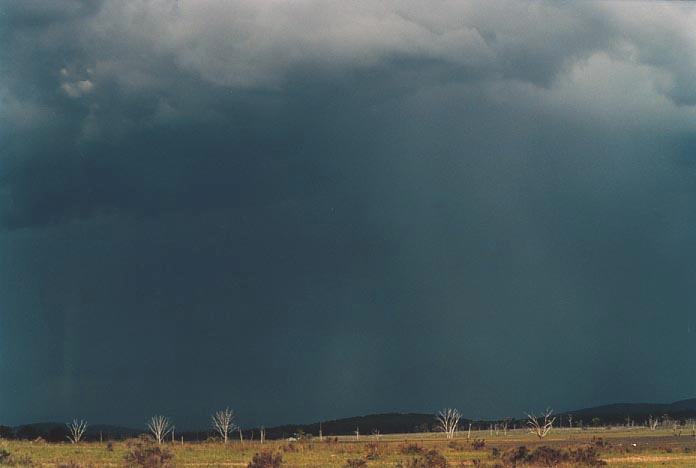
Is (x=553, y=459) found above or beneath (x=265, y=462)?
beneath

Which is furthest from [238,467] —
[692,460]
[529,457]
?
[692,460]

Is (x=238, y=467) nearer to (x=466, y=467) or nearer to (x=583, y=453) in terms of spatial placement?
(x=466, y=467)

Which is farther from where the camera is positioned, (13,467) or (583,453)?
(583,453)

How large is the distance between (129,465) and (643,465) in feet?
137

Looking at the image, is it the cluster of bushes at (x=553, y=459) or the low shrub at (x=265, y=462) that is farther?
the cluster of bushes at (x=553, y=459)

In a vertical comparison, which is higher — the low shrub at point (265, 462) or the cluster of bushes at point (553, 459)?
the low shrub at point (265, 462)

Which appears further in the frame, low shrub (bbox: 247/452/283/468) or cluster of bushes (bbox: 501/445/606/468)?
cluster of bushes (bbox: 501/445/606/468)

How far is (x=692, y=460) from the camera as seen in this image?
6575 centimetres

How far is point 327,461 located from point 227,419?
8776 centimetres

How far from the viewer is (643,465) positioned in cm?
6062

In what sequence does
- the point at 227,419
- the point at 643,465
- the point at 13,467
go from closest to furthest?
1. the point at 13,467
2. the point at 643,465
3. the point at 227,419

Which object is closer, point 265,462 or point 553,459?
point 265,462

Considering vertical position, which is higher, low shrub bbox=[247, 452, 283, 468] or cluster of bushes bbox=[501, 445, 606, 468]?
low shrub bbox=[247, 452, 283, 468]

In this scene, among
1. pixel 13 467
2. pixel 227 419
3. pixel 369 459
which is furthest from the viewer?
pixel 227 419
